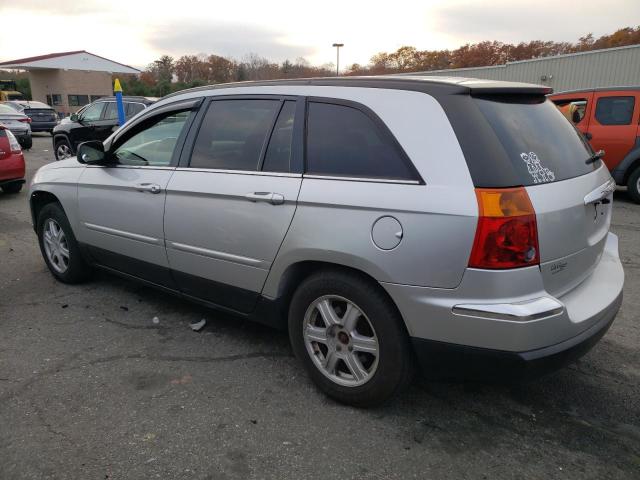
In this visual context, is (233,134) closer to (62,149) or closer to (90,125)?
(90,125)

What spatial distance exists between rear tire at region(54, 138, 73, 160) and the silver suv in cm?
1266

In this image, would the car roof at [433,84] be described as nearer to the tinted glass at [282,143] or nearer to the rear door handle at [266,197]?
the tinted glass at [282,143]

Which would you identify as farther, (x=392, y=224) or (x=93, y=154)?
(x=93, y=154)

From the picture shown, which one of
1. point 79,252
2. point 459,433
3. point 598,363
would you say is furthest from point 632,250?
point 79,252

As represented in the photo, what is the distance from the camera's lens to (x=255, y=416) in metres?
2.76

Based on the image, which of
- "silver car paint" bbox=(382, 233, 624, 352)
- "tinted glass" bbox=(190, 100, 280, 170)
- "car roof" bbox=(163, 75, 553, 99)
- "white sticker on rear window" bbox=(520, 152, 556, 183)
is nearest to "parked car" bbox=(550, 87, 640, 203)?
"car roof" bbox=(163, 75, 553, 99)

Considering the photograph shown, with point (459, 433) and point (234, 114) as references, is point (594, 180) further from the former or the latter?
point (234, 114)

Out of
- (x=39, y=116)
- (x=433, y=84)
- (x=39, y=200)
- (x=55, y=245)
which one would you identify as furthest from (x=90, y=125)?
(x=433, y=84)

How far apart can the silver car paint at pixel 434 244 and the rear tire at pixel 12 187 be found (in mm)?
8617

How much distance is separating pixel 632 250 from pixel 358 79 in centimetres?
461

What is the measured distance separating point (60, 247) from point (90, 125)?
11.0 m

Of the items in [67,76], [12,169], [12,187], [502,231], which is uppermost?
[67,76]

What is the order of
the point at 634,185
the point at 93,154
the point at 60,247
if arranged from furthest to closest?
the point at 634,185 < the point at 60,247 < the point at 93,154

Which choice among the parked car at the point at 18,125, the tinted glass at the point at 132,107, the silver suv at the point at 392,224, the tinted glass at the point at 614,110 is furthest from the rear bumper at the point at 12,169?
the tinted glass at the point at 614,110
